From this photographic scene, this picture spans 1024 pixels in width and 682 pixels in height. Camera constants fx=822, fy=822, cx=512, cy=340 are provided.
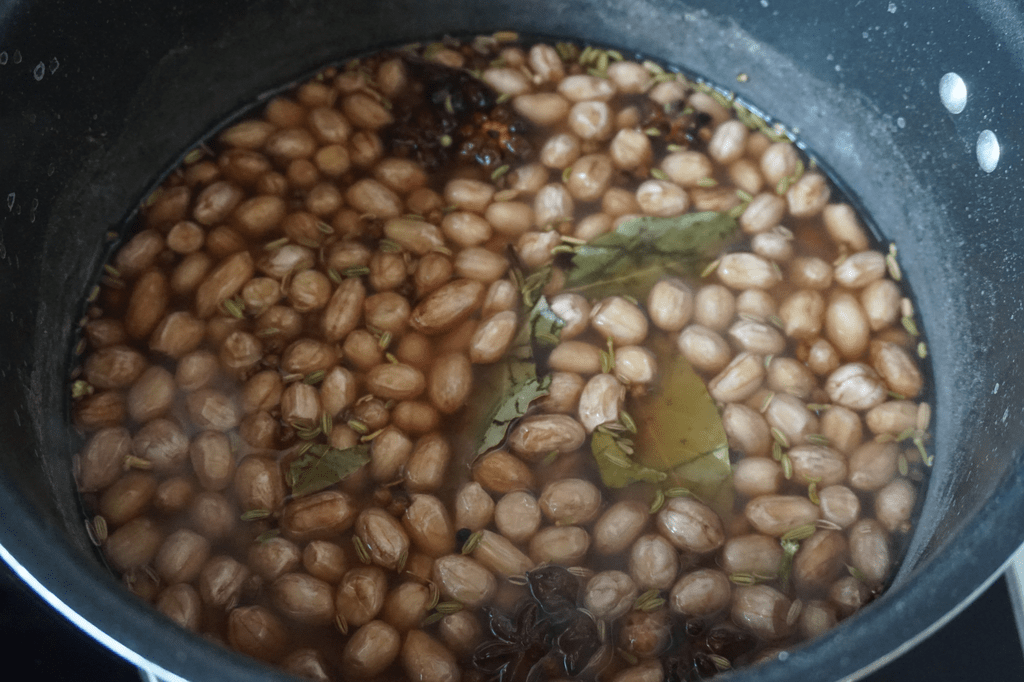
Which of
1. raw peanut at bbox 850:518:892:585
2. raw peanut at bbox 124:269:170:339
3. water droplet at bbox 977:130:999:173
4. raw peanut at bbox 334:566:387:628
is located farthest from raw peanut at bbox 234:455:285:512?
water droplet at bbox 977:130:999:173

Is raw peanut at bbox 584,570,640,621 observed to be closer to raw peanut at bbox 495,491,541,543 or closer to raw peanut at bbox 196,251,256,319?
raw peanut at bbox 495,491,541,543

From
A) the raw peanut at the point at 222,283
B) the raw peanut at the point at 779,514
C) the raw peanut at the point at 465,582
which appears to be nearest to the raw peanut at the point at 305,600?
the raw peanut at the point at 465,582

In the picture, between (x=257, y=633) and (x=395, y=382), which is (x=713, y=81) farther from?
(x=257, y=633)

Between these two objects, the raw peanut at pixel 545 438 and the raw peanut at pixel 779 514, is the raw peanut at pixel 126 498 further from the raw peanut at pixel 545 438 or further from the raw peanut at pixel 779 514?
the raw peanut at pixel 779 514

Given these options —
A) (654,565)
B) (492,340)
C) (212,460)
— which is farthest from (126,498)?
(654,565)

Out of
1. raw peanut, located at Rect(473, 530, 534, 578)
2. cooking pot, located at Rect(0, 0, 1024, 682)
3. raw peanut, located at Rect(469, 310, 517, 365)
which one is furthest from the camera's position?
raw peanut, located at Rect(469, 310, 517, 365)
